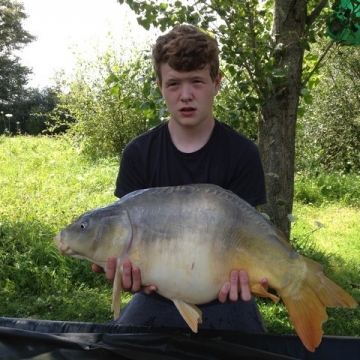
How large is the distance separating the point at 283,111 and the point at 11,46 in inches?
841

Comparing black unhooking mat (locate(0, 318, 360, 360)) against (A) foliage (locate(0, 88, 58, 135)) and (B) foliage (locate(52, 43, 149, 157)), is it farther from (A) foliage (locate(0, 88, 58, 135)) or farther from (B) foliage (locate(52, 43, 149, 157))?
(A) foliage (locate(0, 88, 58, 135))

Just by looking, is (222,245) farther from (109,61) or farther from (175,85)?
(109,61)

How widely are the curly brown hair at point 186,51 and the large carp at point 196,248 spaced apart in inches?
14.7

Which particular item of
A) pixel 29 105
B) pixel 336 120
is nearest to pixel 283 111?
pixel 336 120

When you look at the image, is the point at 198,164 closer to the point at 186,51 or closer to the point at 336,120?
the point at 186,51

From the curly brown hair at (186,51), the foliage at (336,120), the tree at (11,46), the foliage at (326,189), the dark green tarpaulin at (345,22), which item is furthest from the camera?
the tree at (11,46)

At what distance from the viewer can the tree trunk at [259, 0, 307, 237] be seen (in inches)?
98.2

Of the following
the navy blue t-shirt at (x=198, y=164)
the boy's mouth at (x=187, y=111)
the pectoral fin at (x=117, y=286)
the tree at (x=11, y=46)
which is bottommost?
the pectoral fin at (x=117, y=286)

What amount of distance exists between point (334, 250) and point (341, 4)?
5.71ft

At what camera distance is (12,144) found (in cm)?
762

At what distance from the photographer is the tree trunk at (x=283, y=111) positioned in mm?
2494

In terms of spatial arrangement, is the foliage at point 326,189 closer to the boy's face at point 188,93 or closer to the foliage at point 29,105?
the boy's face at point 188,93

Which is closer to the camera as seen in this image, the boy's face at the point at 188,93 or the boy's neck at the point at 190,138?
the boy's face at the point at 188,93

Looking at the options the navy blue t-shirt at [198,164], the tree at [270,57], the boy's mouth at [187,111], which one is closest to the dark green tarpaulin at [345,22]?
the tree at [270,57]
